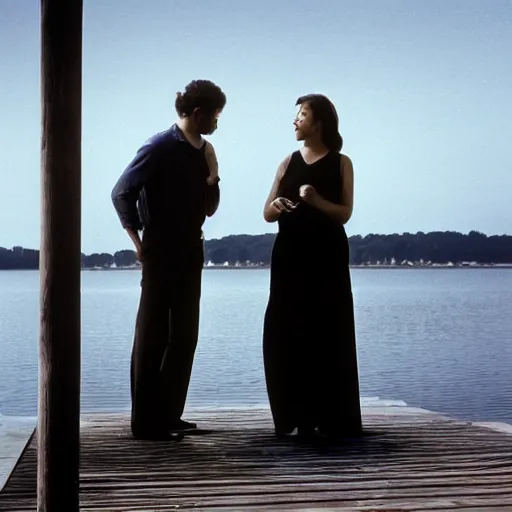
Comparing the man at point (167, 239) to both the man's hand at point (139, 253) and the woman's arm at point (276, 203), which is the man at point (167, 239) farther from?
the woman's arm at point (276, 203)

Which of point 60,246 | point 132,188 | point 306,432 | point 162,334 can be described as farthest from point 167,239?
point 60,246

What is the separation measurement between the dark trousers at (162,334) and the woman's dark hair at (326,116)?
712 mm

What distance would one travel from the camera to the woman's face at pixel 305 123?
15.3 ft

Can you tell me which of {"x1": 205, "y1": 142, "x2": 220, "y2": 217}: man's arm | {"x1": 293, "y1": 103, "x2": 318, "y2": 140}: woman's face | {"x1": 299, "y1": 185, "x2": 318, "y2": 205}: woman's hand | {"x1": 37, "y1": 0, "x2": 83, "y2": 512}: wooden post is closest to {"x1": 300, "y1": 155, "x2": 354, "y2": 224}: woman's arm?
{"x1": 299, "y1": 185, "x2": 318, "y2": 205}: woman's hand

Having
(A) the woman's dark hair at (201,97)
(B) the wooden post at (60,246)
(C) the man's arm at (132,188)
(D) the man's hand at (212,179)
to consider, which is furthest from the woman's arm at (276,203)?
(B) the wooden post at (60,246)

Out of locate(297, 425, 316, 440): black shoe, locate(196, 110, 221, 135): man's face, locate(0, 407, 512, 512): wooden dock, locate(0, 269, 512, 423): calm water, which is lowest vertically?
locate(0, 269, 512, 423): calm water

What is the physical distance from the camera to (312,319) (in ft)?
15.5

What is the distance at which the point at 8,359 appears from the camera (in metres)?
21.3

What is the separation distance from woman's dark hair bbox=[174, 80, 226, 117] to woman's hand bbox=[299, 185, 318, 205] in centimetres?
50

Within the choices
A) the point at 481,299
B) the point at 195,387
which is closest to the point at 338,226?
the point at 195,387

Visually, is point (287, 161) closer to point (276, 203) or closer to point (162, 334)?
point (276, 203)

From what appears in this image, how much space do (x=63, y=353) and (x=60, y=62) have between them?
78cm

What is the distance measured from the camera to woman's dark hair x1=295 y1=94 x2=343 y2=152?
4.66 metres

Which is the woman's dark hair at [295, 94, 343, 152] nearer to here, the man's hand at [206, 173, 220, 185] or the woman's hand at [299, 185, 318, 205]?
the woman's hand at [299, 185, 318, 205]
